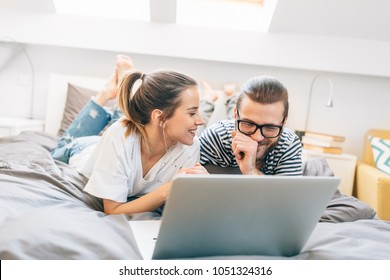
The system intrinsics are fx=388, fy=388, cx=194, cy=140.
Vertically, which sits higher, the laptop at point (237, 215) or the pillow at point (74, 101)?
the pillow at point (74, 101)

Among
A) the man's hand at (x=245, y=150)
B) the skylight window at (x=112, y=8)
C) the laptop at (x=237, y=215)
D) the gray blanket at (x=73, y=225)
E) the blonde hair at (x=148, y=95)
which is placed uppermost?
the skylight window at (x=112, y=8)

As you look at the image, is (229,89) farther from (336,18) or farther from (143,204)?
(143,204)

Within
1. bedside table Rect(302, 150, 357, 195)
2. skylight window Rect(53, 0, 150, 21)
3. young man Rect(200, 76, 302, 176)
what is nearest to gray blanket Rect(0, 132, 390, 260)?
young man Rect(200, 76, 302, 176)

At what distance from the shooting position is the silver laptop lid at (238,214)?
0.67m

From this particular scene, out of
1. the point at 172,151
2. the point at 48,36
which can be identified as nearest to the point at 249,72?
the point at 48,36

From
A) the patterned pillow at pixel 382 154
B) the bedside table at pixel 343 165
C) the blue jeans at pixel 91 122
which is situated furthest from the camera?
the bedside table at pixel 343 165

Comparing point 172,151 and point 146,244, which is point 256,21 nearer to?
point 172,151

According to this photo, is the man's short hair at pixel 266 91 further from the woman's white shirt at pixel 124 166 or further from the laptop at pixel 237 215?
the laptop at pixel 237 215

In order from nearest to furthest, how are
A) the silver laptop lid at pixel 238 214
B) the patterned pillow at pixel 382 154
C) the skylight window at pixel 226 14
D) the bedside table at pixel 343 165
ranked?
the silver laptop lid at pixel 238 214, the patterned pillow at pixel 382 154, the bedside table at pixel 343 165, the skylight window at pixel 226 14

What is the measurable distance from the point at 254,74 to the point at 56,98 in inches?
62.1

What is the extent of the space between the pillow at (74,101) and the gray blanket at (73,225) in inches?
46.2

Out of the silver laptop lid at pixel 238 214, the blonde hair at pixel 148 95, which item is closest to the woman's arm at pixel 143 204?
the blonde hair at pixel 148 95

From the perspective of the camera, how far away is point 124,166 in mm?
1193

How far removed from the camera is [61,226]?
0.83m
